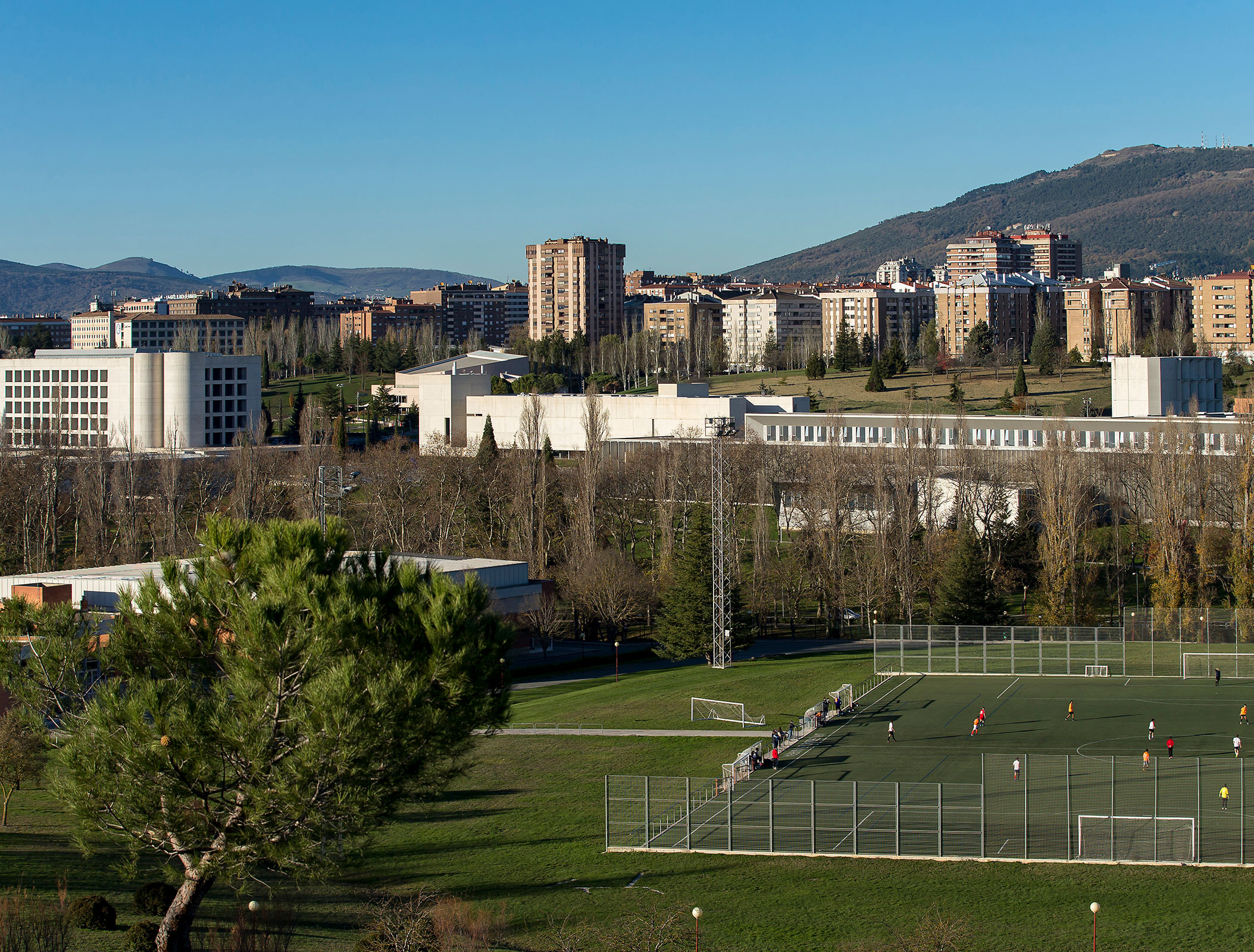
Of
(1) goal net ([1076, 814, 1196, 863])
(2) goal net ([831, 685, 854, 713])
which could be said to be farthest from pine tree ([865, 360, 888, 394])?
(1) goal net ([1076, 814, 1196, 863])

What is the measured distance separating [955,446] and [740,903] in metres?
44.3

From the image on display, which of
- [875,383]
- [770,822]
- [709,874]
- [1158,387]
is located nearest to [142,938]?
[709,874]

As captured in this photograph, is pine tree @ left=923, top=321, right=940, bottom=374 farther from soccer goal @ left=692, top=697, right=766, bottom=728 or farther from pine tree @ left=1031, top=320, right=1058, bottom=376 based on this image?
soccer goal @ left=692, top=697, right=766, bottom=728

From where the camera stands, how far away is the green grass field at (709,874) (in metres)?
20.1

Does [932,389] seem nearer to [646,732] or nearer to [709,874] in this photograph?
[646,732]

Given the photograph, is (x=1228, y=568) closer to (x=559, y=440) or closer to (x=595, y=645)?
(x=595, y=645)

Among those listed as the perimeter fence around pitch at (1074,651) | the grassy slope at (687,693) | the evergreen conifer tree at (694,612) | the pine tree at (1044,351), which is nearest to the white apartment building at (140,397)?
the evergreen conifer tree at (694,612)

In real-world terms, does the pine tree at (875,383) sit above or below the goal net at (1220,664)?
above

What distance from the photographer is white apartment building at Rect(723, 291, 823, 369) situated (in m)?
167

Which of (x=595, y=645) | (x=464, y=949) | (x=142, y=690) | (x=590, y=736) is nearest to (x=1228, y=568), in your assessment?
(x=595, y=645)

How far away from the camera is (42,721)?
17188 millimetres

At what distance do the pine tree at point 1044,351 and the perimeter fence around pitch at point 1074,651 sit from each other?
56934mm

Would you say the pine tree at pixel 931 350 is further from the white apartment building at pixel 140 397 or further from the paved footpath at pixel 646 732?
the paved footpath at pixel 646 732

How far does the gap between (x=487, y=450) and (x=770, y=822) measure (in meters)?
49.9
